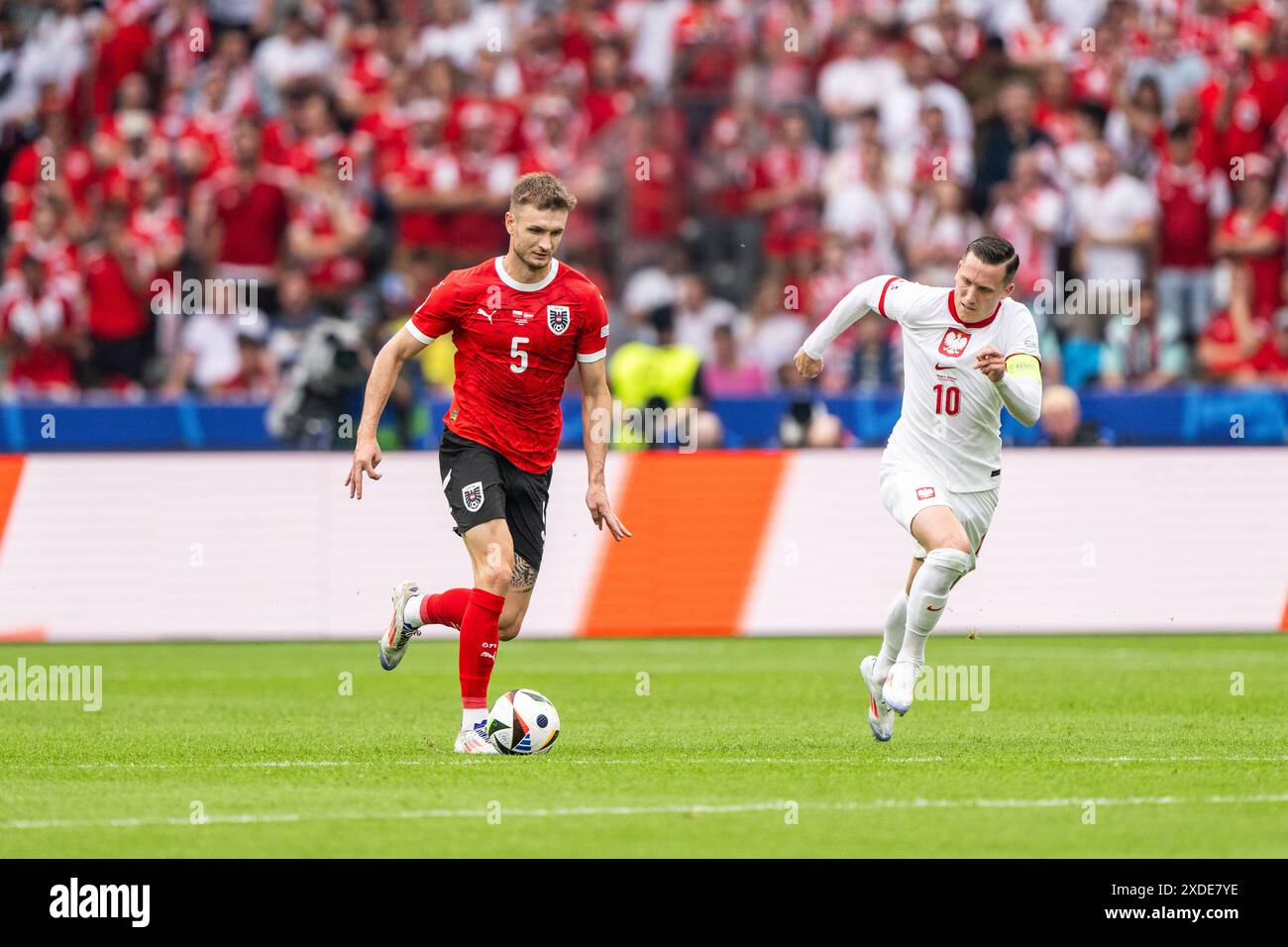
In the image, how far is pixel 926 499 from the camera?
36.3 feet


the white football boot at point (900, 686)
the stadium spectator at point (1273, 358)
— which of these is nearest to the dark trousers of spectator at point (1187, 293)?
the stadium spectator at point (1273, 358)

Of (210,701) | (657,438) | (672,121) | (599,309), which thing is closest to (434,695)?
(210,701)

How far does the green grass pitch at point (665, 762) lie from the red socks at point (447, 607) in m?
0.56

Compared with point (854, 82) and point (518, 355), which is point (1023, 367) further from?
point (854, 82)

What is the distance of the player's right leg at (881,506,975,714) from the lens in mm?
10664

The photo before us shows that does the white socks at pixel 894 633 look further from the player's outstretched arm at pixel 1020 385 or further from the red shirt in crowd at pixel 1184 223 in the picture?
the red shirt in crowd at pixel 1184 223

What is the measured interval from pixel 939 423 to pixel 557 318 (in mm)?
1953

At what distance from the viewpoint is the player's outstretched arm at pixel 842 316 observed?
35.8ft

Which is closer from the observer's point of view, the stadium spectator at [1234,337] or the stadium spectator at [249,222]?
the stadium spectator at [1234,337]

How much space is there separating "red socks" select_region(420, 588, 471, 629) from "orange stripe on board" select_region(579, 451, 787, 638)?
5255mm

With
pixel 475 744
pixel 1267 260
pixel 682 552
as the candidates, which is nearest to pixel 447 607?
pixel 475 744

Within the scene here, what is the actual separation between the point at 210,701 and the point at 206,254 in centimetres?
1030

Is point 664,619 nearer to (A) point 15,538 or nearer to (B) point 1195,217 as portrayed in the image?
(A) point 15,538

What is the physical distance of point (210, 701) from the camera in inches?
506
